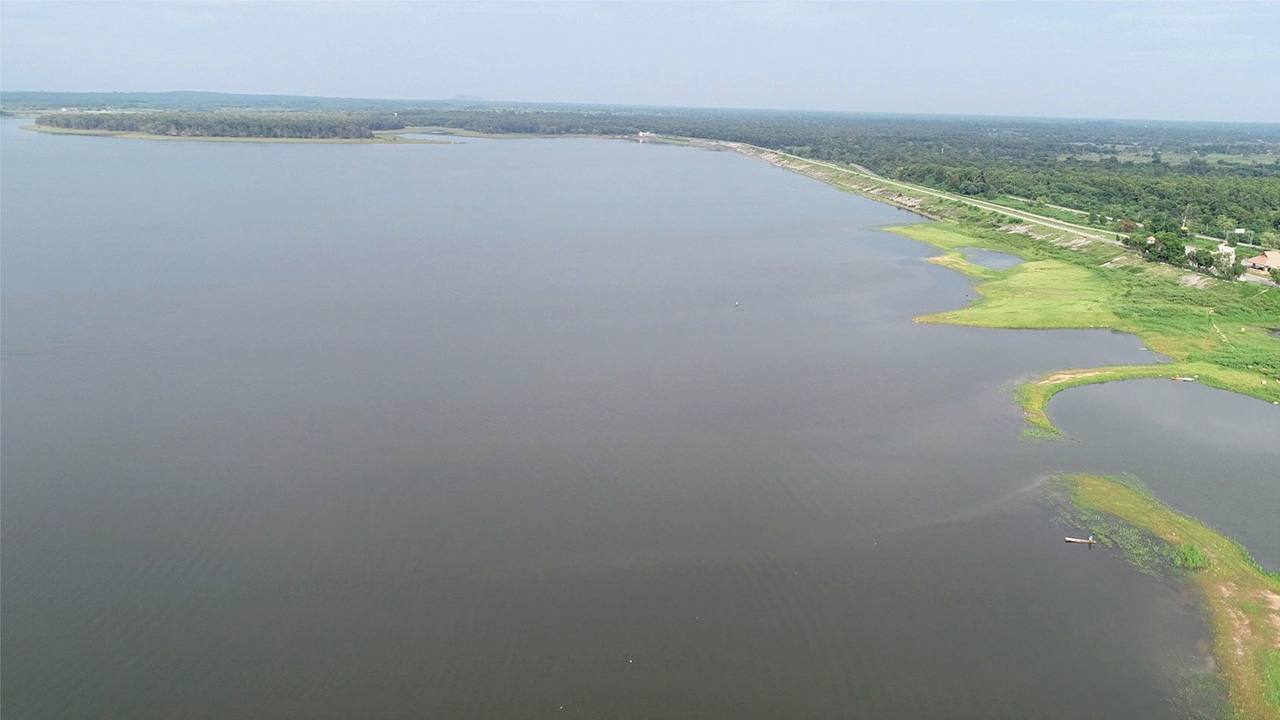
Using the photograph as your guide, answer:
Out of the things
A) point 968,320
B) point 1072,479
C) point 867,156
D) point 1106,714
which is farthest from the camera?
point 867,156

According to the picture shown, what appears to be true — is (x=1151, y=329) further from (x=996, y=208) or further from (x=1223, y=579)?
(x=996, y=208)

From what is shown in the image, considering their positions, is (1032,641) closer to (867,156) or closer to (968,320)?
(968,320)

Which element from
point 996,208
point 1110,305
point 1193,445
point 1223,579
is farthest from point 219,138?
point 1223,579

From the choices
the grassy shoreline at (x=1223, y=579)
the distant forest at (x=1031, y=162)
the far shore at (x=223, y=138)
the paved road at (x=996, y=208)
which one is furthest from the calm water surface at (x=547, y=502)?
the far shore at (x=223, y=138)

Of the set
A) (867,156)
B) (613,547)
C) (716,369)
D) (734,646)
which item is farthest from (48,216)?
(867,156)

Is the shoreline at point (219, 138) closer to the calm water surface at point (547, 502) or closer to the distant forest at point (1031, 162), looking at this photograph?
the distant forest at point (1031, 162)

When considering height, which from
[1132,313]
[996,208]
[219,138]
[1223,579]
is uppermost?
[219,138]
